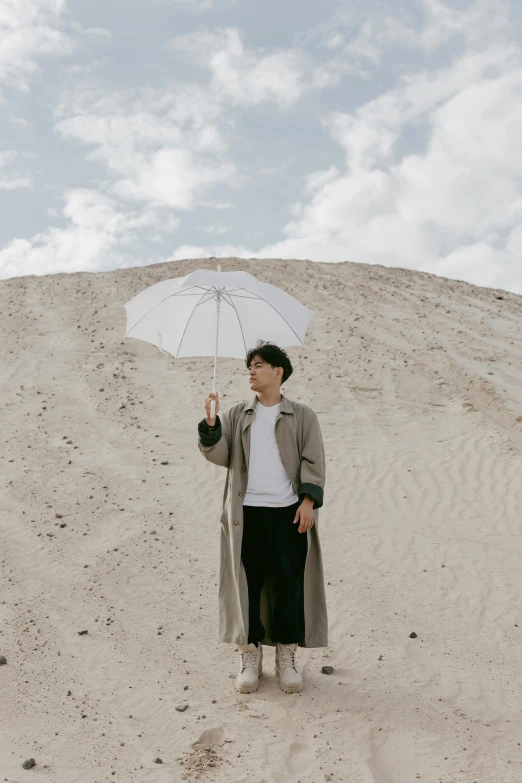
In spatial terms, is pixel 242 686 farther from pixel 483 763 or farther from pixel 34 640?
pixel 34 640

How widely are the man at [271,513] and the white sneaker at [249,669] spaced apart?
0.09 metres

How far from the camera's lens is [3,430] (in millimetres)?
9836

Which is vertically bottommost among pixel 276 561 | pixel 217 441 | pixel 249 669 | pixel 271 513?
pixel 249 669

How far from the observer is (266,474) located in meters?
4.05

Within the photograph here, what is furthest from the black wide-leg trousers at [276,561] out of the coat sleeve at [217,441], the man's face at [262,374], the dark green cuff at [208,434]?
the man's face at [262,374]

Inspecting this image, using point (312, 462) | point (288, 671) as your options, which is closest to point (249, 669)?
point (288, 671)

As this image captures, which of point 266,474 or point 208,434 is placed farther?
point 266,474

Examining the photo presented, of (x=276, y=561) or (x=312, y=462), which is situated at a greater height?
(x=312, y=462)

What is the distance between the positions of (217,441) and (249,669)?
1374 mm

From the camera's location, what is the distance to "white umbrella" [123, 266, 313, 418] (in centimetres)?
431

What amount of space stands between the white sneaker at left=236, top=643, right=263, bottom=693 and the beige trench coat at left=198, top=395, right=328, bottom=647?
0.12 metres

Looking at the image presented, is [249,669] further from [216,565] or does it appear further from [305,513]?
[216,565]

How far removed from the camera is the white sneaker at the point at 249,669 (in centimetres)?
Result: 418

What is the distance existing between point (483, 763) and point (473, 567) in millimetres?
3112
